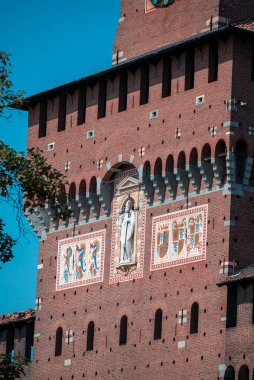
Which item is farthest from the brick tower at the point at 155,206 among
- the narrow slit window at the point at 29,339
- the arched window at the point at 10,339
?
the arched window at the point at 10,339

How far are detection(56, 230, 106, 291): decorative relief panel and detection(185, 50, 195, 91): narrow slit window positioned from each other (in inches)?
241

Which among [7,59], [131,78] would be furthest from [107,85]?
[7,59]

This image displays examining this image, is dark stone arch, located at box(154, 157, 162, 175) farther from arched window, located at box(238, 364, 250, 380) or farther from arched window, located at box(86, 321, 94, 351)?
arched window, located at box(238, 364, 250, 380)

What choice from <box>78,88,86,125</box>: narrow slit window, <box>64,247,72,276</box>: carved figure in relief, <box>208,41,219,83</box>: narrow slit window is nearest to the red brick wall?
<box>78,88,86,125</box>: narrow slit window

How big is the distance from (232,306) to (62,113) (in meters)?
12.2

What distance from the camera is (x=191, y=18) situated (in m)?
59.3

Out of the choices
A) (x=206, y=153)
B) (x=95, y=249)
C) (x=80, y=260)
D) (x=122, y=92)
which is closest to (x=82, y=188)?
(x=95, y=249)

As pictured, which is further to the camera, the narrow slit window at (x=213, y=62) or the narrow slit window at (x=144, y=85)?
the narrow slit window at (x=144, y=85)

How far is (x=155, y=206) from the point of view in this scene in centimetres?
5825

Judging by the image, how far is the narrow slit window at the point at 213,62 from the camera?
5634 centimetres

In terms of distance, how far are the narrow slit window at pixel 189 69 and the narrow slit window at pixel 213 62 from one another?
98 cm

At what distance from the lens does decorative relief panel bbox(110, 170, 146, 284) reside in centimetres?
5869

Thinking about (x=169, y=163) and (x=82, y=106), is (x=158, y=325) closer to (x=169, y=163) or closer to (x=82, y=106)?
(x=169, y=163)

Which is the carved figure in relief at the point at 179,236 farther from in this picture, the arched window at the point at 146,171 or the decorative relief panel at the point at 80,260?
the decorative relief panel at the point at 80,260
